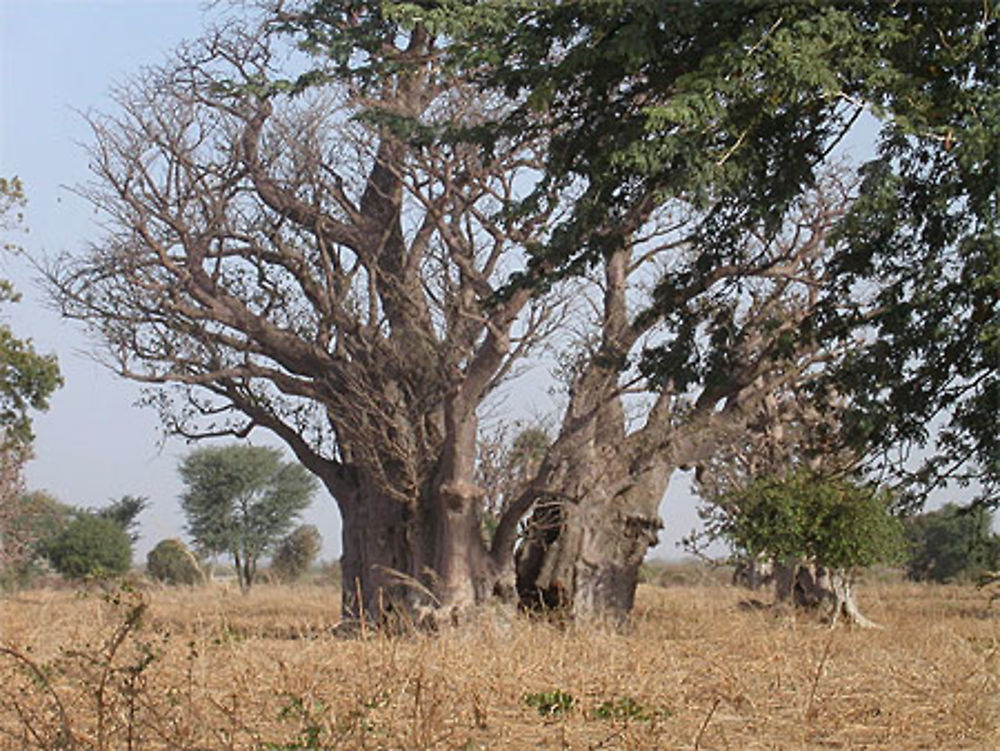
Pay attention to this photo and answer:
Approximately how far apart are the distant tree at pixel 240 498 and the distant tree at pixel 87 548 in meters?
2.42

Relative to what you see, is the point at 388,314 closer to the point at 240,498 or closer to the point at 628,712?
the point at 628,712

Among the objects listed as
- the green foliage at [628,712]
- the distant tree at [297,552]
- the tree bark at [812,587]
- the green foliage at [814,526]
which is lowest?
the green foliage at [628,712]

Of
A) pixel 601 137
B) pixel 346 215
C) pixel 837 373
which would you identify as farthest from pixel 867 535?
pixel 601 137

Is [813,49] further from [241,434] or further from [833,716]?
[241,434]

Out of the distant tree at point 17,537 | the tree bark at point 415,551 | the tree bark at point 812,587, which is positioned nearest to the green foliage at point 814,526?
the tree bark at point 812,587

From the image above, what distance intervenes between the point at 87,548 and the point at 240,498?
462cm

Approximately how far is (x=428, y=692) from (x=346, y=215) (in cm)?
881

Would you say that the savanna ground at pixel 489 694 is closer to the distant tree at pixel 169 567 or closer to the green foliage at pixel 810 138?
the green foliage at pixel 810 138

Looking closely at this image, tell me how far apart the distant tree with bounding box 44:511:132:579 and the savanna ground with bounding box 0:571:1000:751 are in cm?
2230

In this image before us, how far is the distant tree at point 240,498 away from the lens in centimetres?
3153

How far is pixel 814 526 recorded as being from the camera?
553 inches

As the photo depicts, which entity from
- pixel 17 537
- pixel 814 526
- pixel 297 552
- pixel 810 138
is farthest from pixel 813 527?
pixel 297 552

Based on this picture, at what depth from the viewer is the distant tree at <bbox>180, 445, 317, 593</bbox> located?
103ft

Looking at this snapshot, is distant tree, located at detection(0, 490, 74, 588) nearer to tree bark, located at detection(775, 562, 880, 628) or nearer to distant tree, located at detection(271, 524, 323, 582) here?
distant tree, located at detection(271, 524, 323, 582)
